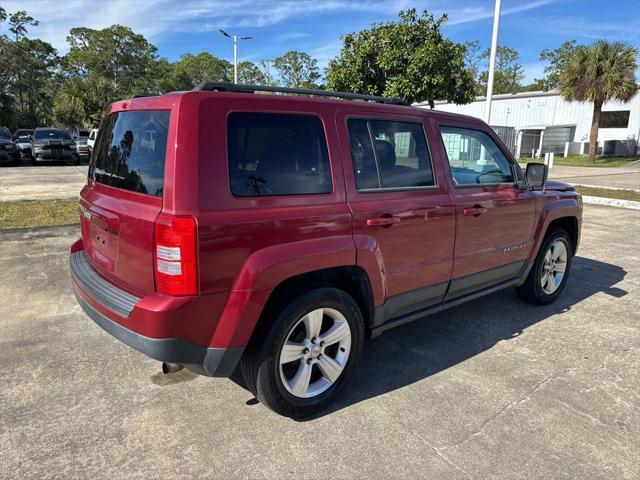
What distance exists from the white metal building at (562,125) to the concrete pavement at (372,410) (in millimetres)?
33446

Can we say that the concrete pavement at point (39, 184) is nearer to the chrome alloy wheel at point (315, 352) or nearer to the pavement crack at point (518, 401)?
the chrome alloy wheel at point (315, 352)

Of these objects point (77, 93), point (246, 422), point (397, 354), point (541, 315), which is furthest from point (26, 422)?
point (77, 93)

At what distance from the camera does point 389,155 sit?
3.17m

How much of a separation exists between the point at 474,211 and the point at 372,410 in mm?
1707

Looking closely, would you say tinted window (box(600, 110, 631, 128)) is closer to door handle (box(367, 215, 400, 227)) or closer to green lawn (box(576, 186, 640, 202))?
green lawn (box(576, 186, 640, 202))

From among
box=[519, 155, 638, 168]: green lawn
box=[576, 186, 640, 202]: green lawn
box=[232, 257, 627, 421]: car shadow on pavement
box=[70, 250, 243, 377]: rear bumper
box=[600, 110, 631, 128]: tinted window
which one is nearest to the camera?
box=[70, 250, 243, 377]: rear bumper

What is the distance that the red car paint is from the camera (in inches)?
90.1

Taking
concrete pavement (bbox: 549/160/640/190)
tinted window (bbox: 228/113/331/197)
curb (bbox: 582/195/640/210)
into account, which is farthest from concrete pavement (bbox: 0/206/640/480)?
concrete pavement (bbox: 549/160/640/190)

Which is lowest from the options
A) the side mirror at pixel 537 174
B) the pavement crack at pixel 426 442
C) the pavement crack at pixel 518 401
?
the pavement crack at pixel 426 442

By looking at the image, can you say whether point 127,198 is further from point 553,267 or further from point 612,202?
point 612,202

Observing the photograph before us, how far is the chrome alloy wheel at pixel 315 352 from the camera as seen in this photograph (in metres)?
2.74

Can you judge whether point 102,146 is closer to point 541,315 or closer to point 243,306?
point 243,306

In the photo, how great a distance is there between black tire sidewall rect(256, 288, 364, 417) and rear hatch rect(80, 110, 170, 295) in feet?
2.38

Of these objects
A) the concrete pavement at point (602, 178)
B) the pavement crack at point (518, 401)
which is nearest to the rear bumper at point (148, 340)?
the pavement crack at point (518, 401)
